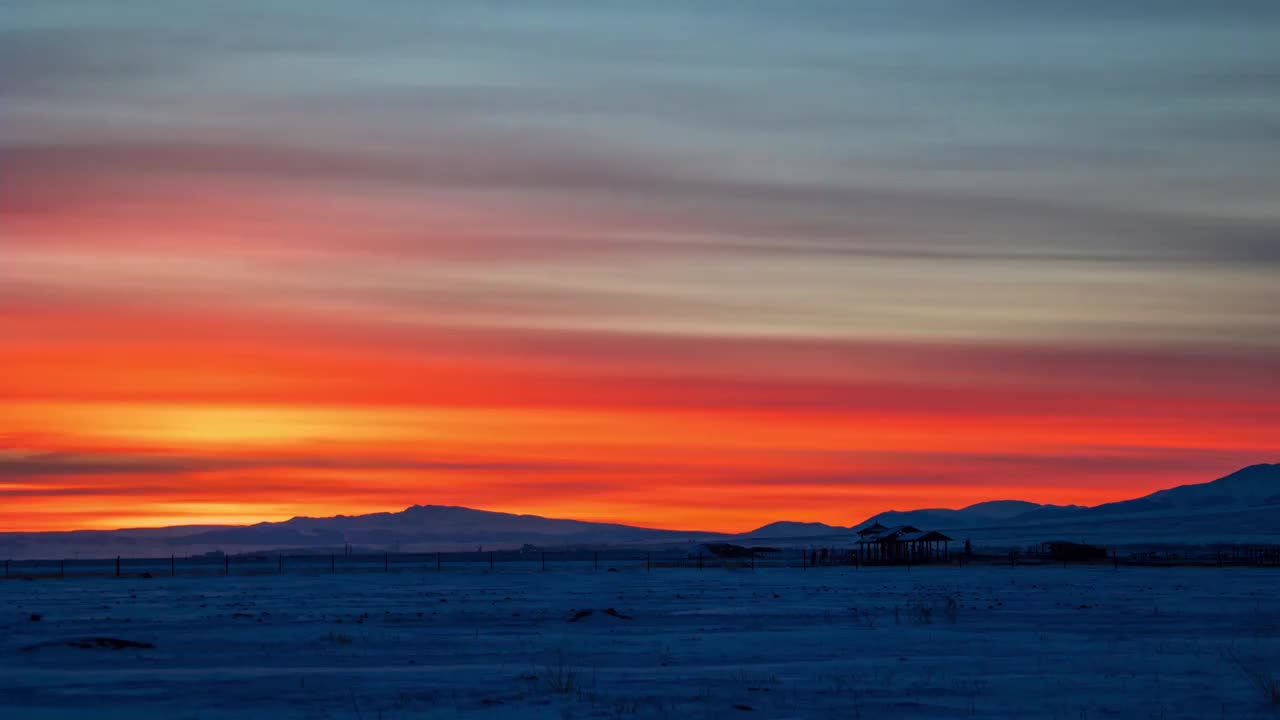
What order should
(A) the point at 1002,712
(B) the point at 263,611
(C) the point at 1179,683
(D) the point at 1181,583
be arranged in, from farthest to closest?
(D) the point at 1181,583
(B) the point at 263,611
(C) the point at 1179,683
(A) the point at 1002,712

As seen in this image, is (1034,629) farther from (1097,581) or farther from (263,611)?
(1097,581)

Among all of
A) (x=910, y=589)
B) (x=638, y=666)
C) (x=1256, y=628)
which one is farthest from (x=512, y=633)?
(x=910, y=589)

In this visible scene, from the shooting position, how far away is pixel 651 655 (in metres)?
36.8

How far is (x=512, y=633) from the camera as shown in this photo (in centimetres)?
4491

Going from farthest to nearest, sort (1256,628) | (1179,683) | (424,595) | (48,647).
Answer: (424,595) < (1256,628) < (48,647) < (1179,683)

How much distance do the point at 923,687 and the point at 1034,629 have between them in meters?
16.7

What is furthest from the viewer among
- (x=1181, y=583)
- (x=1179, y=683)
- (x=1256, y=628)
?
(x=1181, y=583)

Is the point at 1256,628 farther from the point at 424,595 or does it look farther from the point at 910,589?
the point at 424,595

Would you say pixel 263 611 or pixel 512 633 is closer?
pixel 512 633

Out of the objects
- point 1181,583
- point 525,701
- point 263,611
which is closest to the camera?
point 525,701

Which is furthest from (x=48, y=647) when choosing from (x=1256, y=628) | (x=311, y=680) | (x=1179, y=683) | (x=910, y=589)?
(x=910, y=589)

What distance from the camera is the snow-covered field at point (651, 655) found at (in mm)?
27156

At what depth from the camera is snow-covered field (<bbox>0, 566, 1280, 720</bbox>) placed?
27.2m

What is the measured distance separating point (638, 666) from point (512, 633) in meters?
11.4
